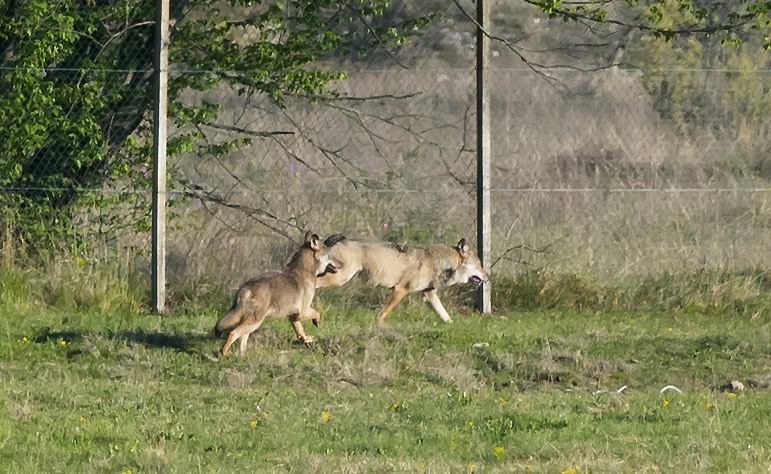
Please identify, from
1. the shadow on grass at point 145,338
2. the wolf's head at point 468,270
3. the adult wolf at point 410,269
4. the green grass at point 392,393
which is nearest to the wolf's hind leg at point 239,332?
the green grass at point 392,393

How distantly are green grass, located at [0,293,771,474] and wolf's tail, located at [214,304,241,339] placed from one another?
24cm

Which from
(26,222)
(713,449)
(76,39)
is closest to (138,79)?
(76,39)

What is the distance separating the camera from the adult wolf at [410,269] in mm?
13875

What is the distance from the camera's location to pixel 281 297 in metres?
11.7

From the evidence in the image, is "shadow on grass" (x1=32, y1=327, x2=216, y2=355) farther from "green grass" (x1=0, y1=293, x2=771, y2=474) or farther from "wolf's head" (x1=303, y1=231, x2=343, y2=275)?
"wolf's head" (x1=303, y1=231, x2=343, y2=275)

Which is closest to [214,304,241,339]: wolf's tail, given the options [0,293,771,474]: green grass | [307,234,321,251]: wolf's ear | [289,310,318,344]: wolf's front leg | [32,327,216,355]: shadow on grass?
[0,293,771,474]: green grass

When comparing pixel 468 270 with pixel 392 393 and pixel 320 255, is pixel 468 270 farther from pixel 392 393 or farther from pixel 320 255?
pixel 392 393

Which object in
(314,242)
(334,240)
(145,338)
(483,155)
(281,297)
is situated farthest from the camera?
(483,155)

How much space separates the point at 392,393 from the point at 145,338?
9.46 ft

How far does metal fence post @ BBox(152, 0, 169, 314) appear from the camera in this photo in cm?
1395

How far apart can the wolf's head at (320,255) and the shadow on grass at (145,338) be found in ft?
4.08

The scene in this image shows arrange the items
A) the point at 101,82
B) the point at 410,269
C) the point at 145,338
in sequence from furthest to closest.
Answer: the point at 101,82, the point at 410,269, the point at 145,338

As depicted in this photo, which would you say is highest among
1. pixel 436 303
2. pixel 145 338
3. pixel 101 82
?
pixel 101 82

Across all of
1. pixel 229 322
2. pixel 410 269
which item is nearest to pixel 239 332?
pixel 229 322
